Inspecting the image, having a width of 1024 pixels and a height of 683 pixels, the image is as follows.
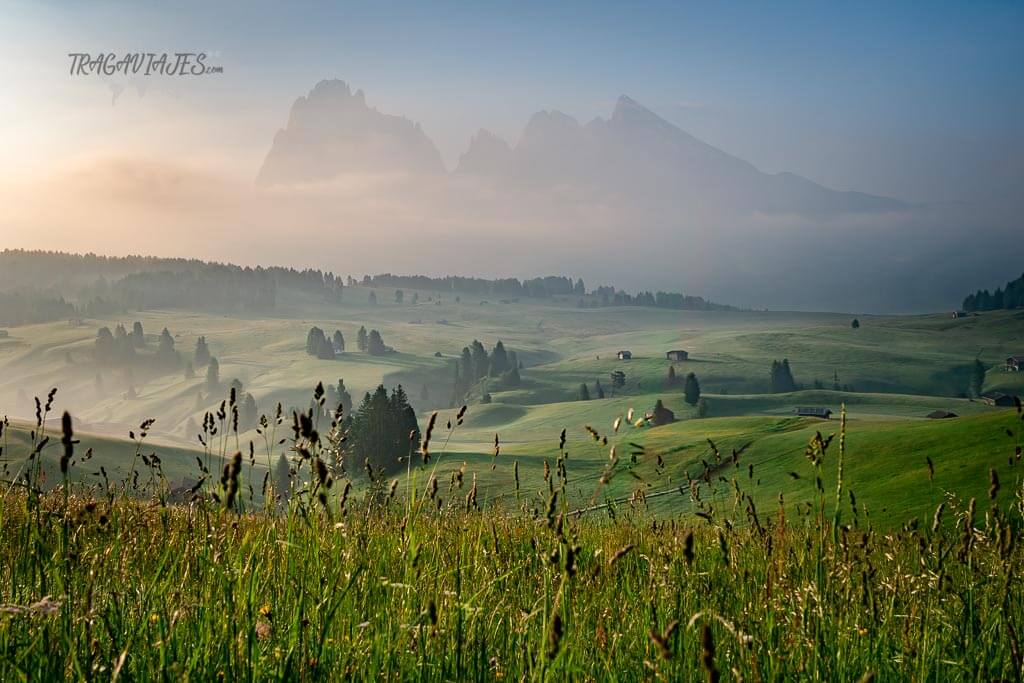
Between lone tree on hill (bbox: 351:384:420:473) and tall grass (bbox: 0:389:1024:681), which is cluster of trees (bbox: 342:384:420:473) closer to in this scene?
lone tree on hill (bbox: 351:384:420:473)

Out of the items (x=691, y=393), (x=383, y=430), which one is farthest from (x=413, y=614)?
(x=691, y=393)

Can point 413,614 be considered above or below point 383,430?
above

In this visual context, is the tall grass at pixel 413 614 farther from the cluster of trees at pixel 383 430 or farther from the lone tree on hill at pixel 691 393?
the lone tree on hill at pixel 691 393

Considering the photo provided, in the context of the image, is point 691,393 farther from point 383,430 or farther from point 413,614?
point 413,614

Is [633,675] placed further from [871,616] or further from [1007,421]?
[1007,421]

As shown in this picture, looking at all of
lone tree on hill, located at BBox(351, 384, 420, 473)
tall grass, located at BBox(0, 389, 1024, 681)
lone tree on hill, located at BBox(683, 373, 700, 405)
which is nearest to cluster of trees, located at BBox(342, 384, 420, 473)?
lone tree on hill, located at BBox(351, 384, 420, 473)

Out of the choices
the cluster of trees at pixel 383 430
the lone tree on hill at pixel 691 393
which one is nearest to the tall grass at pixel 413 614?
the cluster of trees at pixel 383 430

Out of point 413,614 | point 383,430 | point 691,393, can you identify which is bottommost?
point 691,393

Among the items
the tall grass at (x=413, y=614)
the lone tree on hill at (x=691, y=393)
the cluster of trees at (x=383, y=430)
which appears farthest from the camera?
the lone tree on hill at (x=691, y=393)

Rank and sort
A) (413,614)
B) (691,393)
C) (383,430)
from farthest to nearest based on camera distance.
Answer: (691,393), (383,430), (413,614)

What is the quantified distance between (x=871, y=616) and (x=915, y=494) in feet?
133

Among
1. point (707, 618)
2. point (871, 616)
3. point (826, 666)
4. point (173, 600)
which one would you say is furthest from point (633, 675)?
point (173, 600)

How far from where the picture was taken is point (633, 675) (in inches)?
194

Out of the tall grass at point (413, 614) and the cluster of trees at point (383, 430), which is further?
the cluster of trees at point (383, 430)
